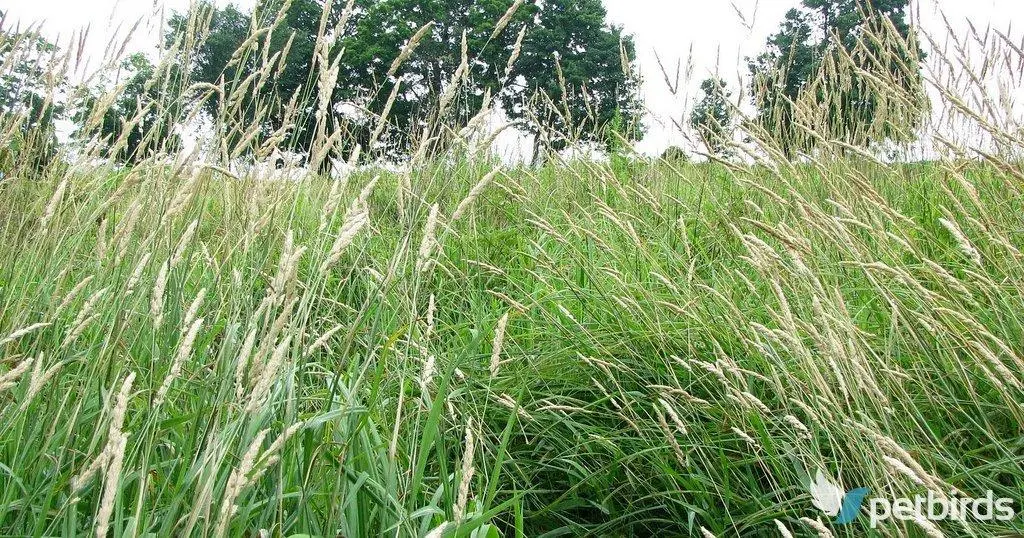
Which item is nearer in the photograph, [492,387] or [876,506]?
[876,506]

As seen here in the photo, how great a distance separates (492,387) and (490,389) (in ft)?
0.15

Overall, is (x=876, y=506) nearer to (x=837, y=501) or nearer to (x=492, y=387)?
(x=837, y=501)

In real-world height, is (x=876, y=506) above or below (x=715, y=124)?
below

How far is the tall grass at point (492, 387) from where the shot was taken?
1.03 m

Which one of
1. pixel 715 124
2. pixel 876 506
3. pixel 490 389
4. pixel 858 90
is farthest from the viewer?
pixel 858 90

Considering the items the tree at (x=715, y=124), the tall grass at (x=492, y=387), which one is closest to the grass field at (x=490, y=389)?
the tall grass at (x=492, y=387)

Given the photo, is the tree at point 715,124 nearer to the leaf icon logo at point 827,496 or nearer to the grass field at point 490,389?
the grass field at point 490,389

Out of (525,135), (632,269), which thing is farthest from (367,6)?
(632,269)

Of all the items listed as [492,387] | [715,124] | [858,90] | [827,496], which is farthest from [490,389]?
[858,90]

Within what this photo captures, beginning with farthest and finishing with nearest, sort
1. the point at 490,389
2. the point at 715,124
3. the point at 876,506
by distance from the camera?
the point at 715,124
the point at 490,389
the point at 876,506

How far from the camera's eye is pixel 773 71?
11.2ft

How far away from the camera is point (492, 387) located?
1957mm

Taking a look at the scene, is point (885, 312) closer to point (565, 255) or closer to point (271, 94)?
point (565, 255)

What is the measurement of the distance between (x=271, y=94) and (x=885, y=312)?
91.5 inches
